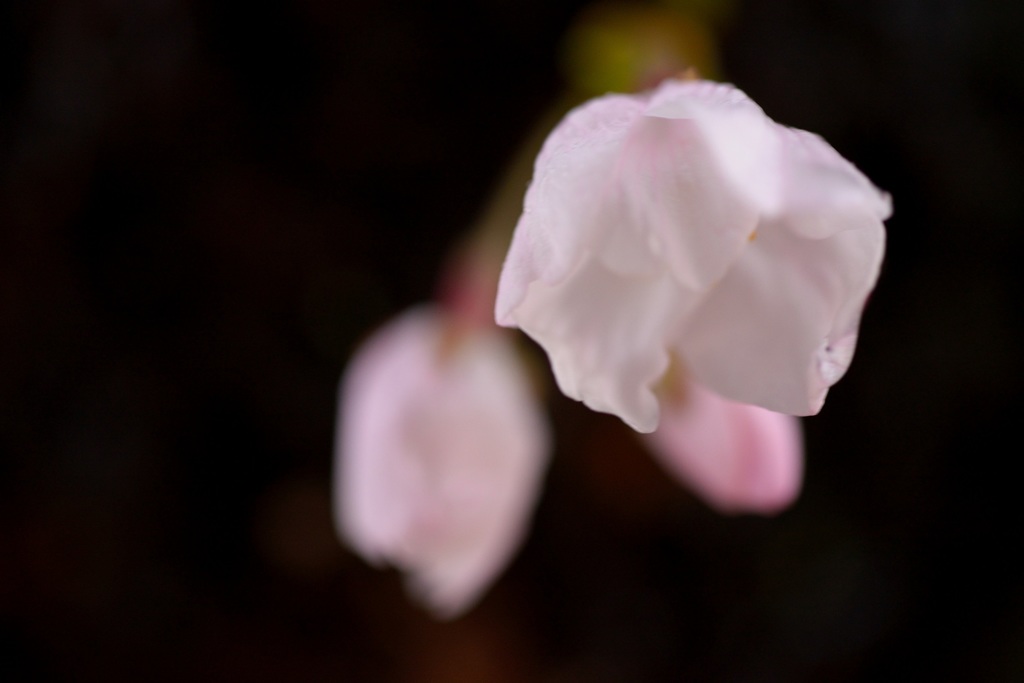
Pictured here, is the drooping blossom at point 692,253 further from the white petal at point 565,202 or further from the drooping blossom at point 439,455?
the drooping blossom at point 439,455

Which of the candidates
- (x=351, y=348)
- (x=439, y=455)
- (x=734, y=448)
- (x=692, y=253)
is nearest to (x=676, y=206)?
(x=692, y=253)

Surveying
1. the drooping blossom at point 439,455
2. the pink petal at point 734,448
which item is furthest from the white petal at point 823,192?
the drooping blossom at point 439,455

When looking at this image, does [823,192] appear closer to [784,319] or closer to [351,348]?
[784,319]

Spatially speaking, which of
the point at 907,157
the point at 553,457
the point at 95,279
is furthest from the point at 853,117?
the point at 95,279

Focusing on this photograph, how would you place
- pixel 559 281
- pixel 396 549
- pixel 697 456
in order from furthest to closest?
pixel 396 549 < pixel 697 456 < pixel 559 281

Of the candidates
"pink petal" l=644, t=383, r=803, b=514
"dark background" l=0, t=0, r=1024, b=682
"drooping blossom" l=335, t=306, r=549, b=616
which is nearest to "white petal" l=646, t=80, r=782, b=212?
"pink petal" l=644, t=383, r=803, b=514

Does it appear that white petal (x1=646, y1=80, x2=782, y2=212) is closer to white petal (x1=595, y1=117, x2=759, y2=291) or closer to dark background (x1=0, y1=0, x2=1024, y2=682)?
white petal (x1=595, y1=117, x2=759, y2=291)

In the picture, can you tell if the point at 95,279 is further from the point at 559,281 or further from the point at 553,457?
the point at 559,281
